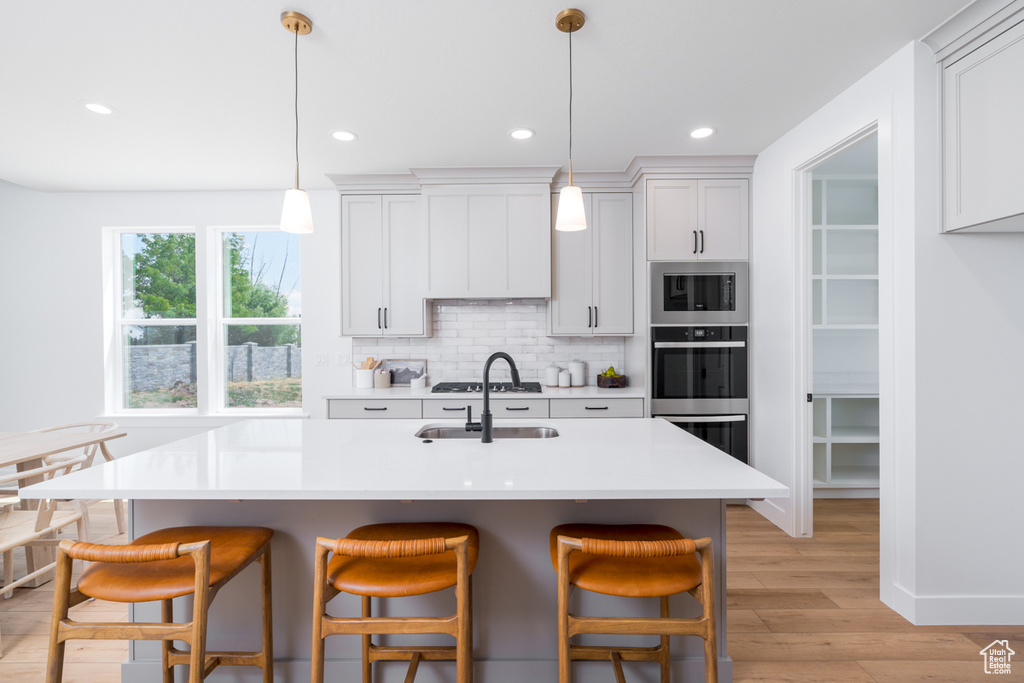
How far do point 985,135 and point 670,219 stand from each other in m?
1.77

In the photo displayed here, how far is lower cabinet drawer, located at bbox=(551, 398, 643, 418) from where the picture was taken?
3463mm

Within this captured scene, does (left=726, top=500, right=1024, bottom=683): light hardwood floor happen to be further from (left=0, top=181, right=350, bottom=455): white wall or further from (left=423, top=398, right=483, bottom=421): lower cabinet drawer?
(left=0, top=181, right=350, bottom=455): white wall

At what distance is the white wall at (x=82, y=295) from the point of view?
406 centimetres

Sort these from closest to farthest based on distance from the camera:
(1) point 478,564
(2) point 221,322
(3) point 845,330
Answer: (1) point 478,564 < (3) point 845,330 < (2) point 221,322

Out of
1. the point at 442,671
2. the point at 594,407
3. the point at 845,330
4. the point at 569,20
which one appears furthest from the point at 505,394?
the point at 845,330

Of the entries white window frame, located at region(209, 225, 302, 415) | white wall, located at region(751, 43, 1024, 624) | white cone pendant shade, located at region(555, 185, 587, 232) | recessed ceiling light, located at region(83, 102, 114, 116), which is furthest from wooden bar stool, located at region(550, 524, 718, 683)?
white window frame, located at region(209, 225, 302, 415)

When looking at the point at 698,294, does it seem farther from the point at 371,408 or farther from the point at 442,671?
the point at 442,671

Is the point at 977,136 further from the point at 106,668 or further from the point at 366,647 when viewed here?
the point at 106,668

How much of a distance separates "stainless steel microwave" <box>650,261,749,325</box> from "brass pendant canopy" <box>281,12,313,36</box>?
2.51 metres

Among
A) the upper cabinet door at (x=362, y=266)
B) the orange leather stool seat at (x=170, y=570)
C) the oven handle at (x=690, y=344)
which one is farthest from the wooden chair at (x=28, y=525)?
the oven handle at (x=690, y=344)

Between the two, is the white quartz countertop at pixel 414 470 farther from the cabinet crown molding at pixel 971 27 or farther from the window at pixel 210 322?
the window at pixel 210 322

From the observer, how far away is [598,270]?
3791 mm

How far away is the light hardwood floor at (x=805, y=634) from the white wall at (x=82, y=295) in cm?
196

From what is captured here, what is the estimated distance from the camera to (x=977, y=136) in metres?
1.91
